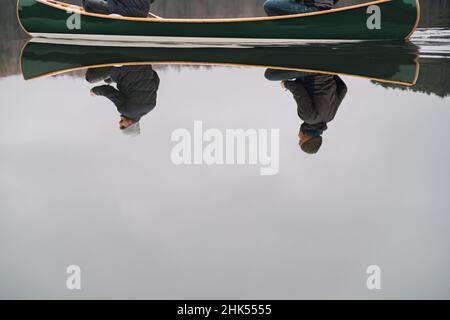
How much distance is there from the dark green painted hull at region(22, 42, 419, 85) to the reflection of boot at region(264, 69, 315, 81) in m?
0.22

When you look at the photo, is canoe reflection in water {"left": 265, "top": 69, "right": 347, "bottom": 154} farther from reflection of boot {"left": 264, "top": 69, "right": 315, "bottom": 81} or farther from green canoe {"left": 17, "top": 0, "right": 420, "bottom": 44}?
green canoe {"left": 17, "top": 0, "right": 420, "bottom": 44}

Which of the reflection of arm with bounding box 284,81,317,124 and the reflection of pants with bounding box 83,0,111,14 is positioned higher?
the reflection of pants with bounding box 83,0,111,14

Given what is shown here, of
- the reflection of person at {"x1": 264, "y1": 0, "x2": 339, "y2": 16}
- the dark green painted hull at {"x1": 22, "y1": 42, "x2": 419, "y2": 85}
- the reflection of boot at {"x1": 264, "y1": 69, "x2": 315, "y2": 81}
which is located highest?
the reflection of person at {"x1": 264, "y1": 0, "x2": 339, "y2": 16}

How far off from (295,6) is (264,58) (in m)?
1.55

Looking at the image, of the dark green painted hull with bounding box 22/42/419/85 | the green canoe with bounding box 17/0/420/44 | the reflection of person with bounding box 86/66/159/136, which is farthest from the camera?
the green canoe with bounding box 17/0/420/44

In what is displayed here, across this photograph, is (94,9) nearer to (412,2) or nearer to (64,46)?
(64,46)

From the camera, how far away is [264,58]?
671 cm

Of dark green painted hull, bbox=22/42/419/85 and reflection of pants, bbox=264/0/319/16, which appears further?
reflection of pants, bbox=264/0/319/16

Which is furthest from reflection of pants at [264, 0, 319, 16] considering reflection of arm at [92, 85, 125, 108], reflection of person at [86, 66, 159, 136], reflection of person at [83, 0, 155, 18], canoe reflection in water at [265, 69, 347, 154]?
reflection of arm at [92, 85, 125, 108]

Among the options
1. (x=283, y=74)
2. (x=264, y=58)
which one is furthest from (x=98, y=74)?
(x=264, y=58)

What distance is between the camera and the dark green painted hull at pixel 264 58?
19.7ft

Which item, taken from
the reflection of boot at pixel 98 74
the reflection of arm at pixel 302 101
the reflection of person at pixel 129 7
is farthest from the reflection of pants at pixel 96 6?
the reflection of arm at pixel 302 101

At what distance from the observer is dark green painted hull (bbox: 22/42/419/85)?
5.99 meters

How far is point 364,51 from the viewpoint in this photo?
23.5ft
